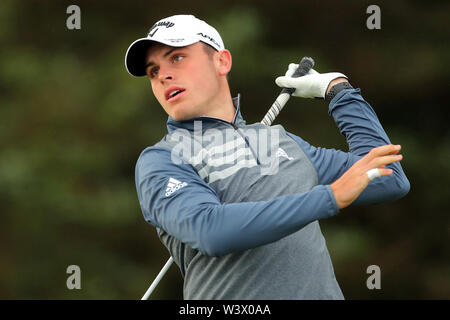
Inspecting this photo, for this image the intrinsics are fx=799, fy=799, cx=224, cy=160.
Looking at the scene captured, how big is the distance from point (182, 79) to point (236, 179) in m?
0.36

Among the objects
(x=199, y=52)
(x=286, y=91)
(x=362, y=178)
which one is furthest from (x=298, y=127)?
(x=362, y=178)

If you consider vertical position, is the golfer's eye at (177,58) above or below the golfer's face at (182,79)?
above

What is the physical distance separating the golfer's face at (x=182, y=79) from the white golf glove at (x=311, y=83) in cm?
Result: 36

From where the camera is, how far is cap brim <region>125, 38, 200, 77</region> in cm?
225

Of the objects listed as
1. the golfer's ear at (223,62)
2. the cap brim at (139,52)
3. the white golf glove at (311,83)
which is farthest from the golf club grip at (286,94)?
the cap brim at (139,52)

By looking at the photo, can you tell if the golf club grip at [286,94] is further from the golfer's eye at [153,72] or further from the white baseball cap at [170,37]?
the golfer's eye at [153,72]

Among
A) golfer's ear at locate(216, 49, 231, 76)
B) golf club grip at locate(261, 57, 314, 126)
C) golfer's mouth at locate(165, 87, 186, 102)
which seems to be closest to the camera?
golfer's mouth at locate(165, 87, 186, 102)

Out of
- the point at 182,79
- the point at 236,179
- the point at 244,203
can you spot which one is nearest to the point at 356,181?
the point at 244,203

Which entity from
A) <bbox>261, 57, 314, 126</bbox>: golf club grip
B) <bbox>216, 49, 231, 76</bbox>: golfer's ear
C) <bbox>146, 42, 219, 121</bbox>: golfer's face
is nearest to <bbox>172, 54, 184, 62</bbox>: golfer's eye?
<bbox>146, 42, 219, 121</bbox>: golfer's face

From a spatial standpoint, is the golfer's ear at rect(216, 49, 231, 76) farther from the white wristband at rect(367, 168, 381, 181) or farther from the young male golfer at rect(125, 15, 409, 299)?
the white wristband at rect(367, 168, 381, 181)

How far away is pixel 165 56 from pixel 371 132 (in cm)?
64

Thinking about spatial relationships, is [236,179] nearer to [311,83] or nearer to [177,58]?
[177,58]

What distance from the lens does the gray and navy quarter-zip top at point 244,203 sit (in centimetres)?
186

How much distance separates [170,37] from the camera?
2.25m
